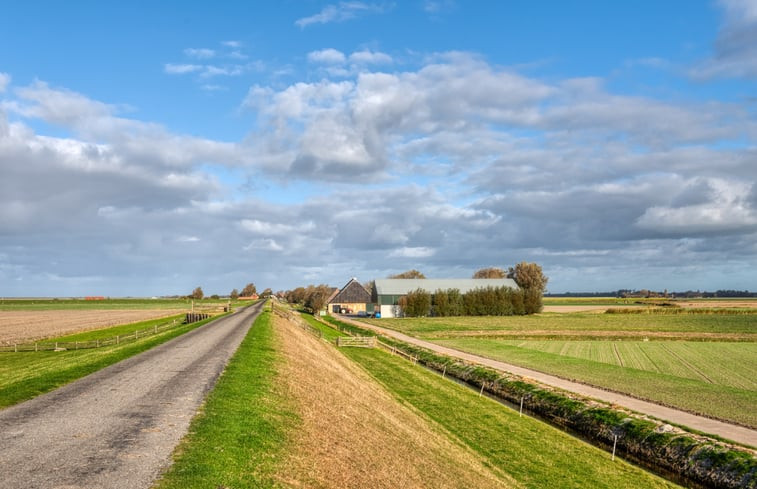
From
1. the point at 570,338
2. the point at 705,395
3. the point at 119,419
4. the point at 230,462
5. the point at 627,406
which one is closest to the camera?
the point at 230,462

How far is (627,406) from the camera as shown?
29.1 m

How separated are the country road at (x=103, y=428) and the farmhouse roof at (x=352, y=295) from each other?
120445 mm

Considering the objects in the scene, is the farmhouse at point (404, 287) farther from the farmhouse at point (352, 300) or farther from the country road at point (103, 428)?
the country road at point (103, 428)

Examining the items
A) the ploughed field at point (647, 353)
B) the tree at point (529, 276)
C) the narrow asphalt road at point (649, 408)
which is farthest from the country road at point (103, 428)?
the tree at point (529, 276)

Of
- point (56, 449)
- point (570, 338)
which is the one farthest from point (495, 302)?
point (56, 449)

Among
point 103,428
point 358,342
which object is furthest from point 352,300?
point 103,428

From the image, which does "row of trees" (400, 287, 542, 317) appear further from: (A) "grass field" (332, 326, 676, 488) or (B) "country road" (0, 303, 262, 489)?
(B) "country road" (0, 303, 262, 489)

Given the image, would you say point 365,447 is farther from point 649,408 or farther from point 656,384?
point 656,384

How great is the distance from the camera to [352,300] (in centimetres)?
14488

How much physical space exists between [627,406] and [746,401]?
7.26 meters

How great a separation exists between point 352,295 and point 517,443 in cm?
12294

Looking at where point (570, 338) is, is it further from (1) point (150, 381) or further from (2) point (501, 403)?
(1) point (150, 381)

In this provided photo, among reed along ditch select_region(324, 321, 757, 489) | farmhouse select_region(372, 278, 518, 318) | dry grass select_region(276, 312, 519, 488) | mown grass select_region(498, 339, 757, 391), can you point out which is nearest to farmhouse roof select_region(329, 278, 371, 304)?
farmhouse select_region(372, 278, 518, 318)

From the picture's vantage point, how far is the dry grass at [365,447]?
1305cm
